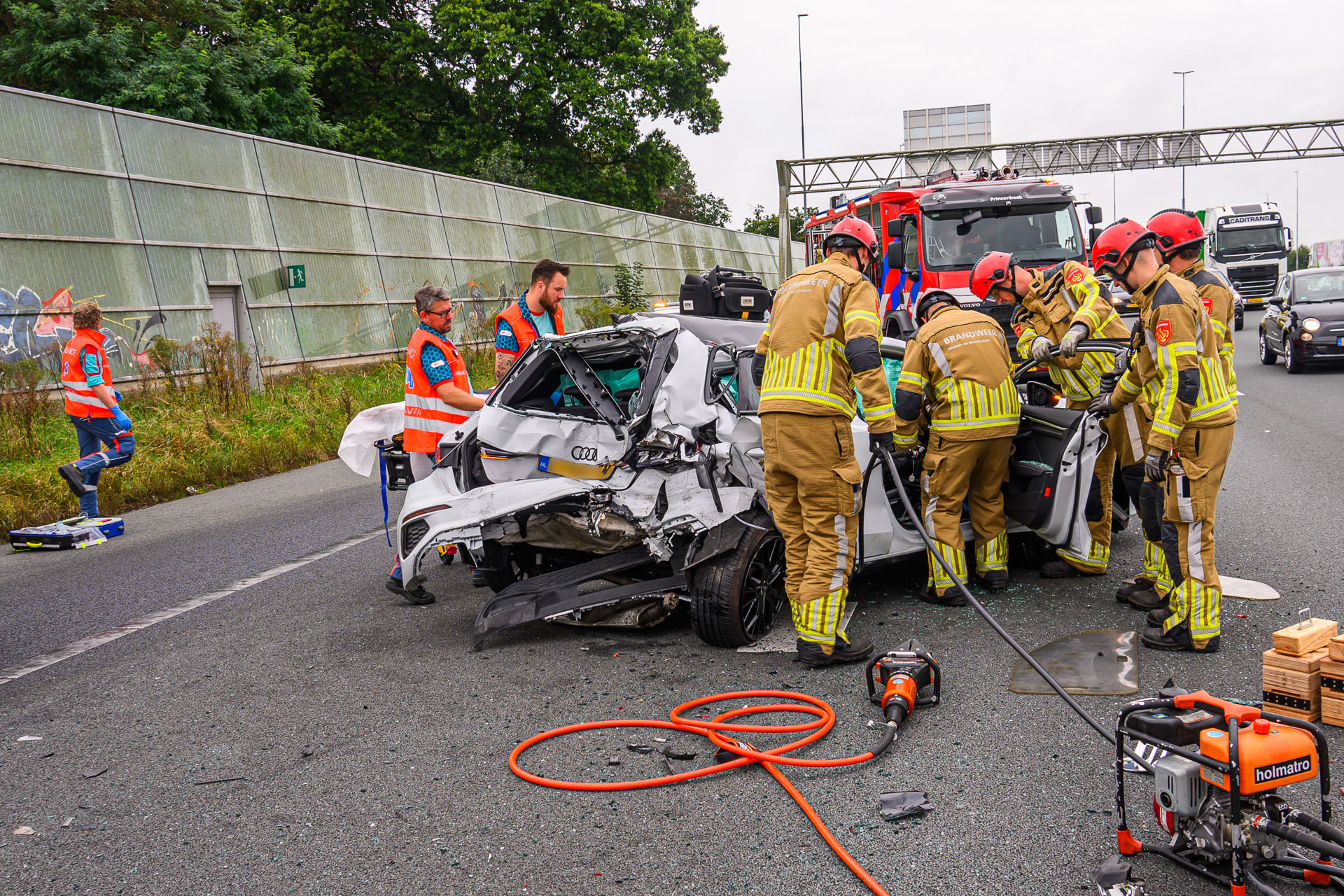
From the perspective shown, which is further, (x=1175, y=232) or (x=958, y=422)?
(x=958, y=422)

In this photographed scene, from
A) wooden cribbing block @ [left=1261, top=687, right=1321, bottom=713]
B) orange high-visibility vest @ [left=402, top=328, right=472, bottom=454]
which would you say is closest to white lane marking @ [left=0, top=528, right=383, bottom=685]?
orange high-visibility vest @ [left=402, top=328, right=472, bottom=454]

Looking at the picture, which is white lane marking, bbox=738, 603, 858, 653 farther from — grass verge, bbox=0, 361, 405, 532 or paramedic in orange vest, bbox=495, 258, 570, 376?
grass verge, bbox=0, 361, 405, 532

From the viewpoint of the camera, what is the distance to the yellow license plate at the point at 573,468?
514 cm

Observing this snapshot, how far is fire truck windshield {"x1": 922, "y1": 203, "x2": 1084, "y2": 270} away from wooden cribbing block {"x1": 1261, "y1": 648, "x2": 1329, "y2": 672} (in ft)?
30.6

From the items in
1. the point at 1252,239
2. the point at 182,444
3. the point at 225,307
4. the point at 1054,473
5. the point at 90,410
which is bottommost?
the point at 1054,473

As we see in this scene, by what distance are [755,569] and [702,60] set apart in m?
34.6

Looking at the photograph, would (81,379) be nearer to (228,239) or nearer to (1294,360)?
(228,239)

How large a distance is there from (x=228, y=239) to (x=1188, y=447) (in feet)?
55.8

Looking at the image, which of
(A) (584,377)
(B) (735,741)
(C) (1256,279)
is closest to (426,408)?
(A) (584,377)

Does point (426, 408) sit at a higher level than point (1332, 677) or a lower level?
higher

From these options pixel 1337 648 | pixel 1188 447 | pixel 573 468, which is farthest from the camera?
pixel 573 468

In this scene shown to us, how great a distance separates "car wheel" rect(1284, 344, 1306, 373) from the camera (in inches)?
648

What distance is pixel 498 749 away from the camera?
4.02 meters

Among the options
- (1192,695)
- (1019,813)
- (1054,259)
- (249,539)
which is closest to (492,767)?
(1019,813)
